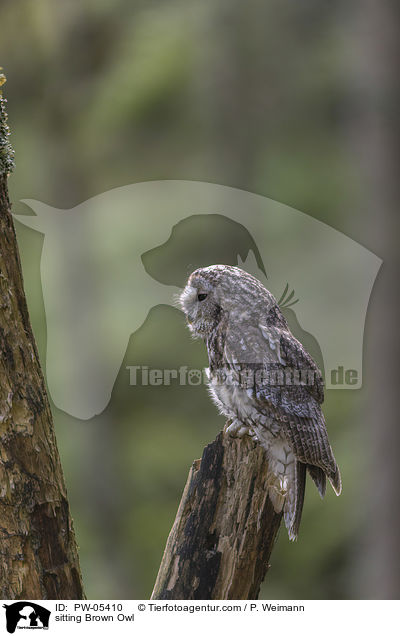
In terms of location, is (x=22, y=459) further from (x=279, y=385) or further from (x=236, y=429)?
(x=279, y=385)

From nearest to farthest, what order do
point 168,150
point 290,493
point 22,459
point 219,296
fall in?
point 22,459, point 290,493, point 219,296, point 168,150

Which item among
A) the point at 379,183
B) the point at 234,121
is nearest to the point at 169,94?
the point at 234,121

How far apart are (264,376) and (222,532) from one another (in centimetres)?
32

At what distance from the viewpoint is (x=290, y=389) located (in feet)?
4.13

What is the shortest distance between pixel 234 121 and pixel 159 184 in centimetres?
47

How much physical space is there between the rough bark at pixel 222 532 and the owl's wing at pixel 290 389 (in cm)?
13

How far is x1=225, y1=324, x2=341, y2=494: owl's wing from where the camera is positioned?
1218mm

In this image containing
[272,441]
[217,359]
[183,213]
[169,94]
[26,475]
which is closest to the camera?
[26,475]

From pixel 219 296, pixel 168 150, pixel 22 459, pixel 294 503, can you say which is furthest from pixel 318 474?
pixel 168 150

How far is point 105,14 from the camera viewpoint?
9.50 feet

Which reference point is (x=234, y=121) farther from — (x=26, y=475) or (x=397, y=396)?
(x=26, y=475)

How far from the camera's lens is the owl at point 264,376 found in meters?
1.21

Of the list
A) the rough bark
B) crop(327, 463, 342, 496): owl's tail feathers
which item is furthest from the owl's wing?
the rough bark

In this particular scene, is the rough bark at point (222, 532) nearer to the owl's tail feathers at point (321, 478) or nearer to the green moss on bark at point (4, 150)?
the owl's tail feathers at point (321, 478)
